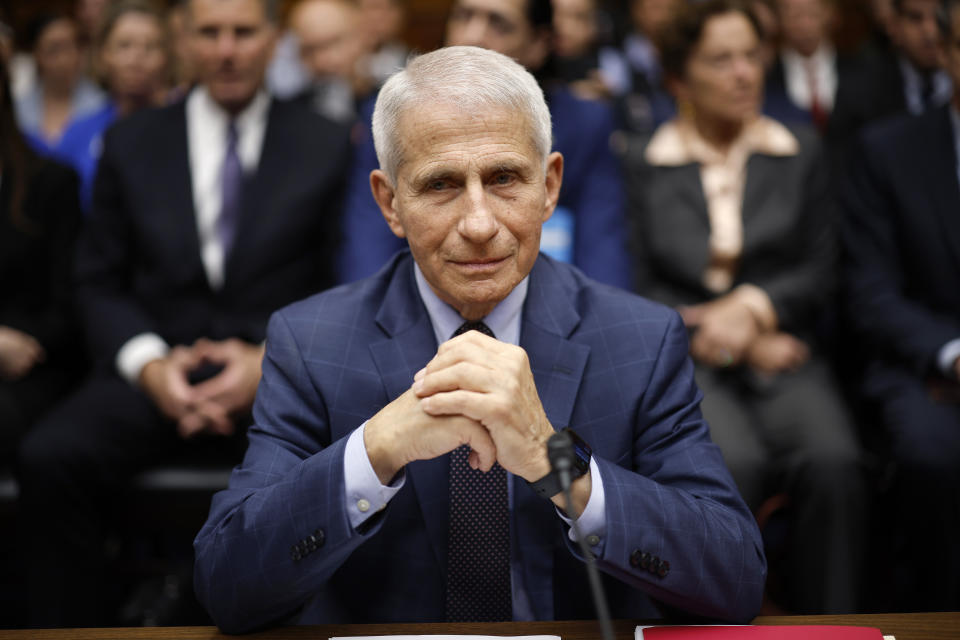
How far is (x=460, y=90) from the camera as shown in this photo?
1403 millimetres

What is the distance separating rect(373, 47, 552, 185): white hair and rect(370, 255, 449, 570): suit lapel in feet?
0.72

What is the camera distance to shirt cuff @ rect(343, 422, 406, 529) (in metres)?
1.29

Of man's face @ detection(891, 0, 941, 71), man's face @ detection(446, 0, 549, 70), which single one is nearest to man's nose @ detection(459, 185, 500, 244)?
man's face @ detection(446, 0, 549, 70)

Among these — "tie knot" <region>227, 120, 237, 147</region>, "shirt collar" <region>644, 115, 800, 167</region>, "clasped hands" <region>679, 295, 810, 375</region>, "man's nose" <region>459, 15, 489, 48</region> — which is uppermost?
"man's nose" <region>459, 15, 489, 48</region>

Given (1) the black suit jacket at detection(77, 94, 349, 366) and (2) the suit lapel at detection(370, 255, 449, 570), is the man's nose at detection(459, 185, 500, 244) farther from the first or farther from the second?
(1) the black suit jacket at detection(77, 94, 349, 366)

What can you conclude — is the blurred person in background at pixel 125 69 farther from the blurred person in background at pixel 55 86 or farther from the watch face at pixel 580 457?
the watch face at pixel 580 457

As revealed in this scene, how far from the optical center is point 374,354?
5.02ft

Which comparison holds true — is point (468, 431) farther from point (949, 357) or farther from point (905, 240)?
point (905, 240)

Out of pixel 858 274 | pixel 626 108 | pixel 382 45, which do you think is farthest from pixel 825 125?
pixel 382 45

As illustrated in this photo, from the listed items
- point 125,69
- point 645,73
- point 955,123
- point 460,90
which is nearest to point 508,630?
point 460,90

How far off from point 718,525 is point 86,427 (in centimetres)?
179

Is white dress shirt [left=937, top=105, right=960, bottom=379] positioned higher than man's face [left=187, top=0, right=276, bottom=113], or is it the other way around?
man's face [left=187, top=0, right=276, bottom=113]

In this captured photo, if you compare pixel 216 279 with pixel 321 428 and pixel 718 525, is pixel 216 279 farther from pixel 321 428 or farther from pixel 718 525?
pixel 718 525

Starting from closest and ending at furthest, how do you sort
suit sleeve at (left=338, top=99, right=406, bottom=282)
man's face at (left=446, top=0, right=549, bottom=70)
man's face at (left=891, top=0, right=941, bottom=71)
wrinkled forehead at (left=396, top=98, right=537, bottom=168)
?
wrinkled forehead at (left=396, top=98, right=537, bottom=168) < suit sleeve at (left=338, top=99, right=406, bottom=282) < man's face at (left=446, top=0, right=549, bottom=70) < man's face at (left=891, top=0, right=941, bottom=71)
